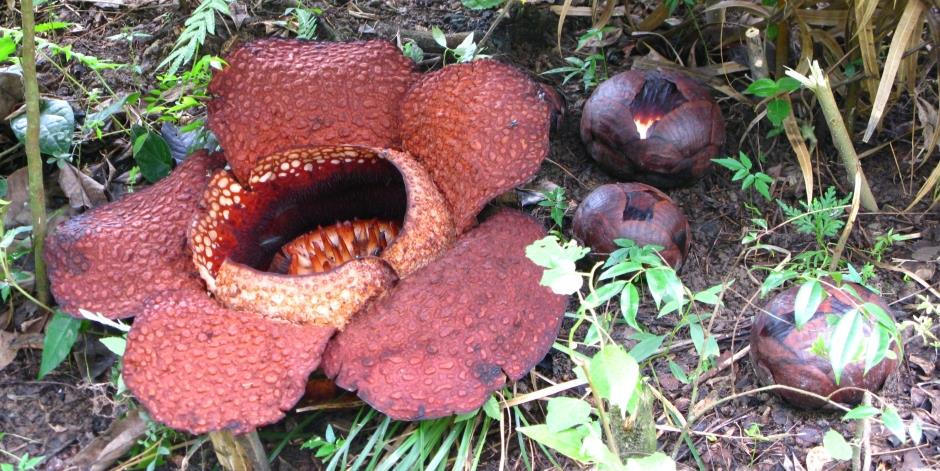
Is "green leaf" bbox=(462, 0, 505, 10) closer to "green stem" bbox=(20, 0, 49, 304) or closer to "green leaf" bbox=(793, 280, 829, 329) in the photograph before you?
"green stem" bbox=(20, 0, 49, 304)

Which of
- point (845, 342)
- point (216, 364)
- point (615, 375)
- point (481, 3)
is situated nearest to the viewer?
point (615, 375)

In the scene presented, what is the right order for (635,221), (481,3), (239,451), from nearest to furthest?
(239,451), (635,221), (481,3)

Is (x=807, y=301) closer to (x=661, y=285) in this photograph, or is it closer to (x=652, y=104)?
(x=661, y=285)

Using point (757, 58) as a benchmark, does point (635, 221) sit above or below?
below

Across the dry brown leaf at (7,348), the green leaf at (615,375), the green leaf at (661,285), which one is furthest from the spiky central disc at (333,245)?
the green leaf at (615,375)

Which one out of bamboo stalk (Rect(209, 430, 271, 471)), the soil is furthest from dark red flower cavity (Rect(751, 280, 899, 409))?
bamboo stalk (Rect(209, 430, 271, 471))

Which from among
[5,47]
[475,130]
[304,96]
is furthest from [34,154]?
[475,130]

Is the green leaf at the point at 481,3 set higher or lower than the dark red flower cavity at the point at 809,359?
higher

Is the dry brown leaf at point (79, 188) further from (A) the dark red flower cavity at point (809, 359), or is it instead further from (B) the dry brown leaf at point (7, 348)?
(A) the dark red flower cavity at point (809, 359)
